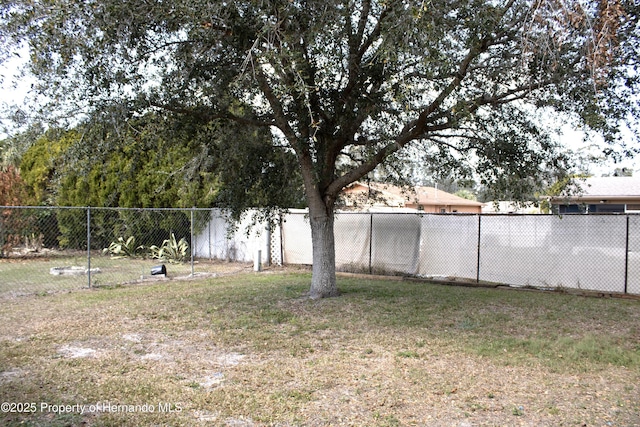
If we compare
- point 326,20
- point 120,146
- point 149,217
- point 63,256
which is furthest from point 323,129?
point 63,256

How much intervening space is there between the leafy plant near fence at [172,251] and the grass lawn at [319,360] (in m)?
6.58

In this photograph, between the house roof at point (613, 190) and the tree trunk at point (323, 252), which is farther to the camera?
the house roof at point (613, 190)

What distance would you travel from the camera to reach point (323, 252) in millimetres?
9273

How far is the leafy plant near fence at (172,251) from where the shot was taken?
16.3 metres

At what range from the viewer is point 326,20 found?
720cm

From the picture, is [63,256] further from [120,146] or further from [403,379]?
[403,379]

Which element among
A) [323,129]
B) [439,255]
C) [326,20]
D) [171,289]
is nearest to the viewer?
[326,20]

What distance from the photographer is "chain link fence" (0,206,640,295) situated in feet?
33.6

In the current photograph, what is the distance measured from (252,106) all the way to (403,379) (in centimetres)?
633

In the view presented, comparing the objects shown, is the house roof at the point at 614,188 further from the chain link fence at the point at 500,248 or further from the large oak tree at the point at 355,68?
the large oak tree at the point at 355,68

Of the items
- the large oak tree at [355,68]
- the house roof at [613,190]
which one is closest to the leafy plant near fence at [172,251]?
the large oak tree at [355,68]

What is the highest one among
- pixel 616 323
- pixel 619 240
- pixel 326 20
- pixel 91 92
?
pixel 326 20

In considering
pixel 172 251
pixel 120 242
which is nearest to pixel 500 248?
pixel 172 251

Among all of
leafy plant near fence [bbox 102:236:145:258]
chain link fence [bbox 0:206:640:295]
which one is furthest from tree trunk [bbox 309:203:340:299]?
leafy plant near fence [bbox 102:236:145:258]
